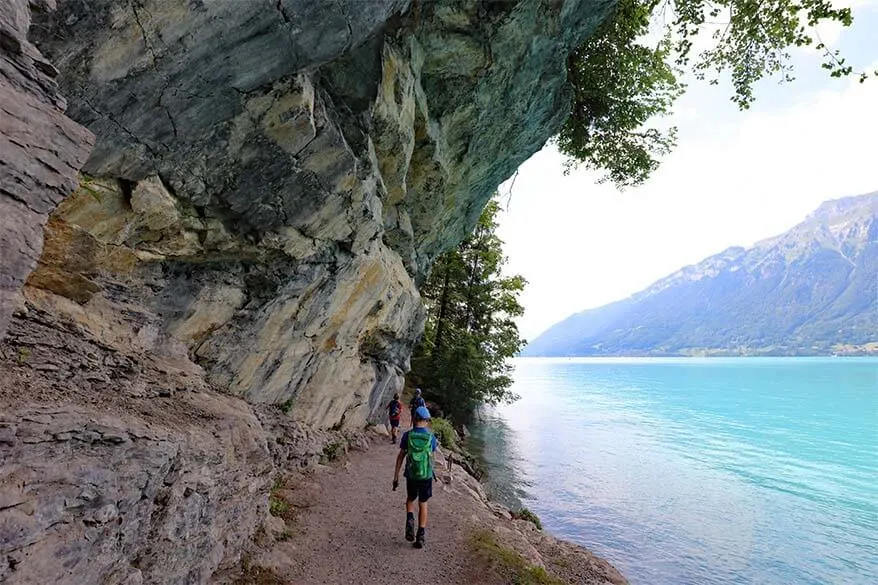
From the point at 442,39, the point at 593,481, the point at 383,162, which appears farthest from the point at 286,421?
the point at 593,481

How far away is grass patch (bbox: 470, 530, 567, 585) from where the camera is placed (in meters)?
8.50

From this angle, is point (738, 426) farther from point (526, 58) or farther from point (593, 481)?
point (526, 58)

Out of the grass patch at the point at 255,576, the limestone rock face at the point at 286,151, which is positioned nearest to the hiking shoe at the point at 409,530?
the grass patch at the point at 255,576

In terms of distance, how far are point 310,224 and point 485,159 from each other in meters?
9.32

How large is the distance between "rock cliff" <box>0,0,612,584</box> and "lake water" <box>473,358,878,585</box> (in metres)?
13.6

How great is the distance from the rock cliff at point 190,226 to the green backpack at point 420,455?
8.81 feet

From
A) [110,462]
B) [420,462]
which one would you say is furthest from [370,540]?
[110,462]

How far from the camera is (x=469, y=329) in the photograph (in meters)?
35.8

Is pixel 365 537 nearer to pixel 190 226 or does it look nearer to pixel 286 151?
pixel 190 226

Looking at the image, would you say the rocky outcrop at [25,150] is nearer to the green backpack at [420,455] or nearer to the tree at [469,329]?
the green backpack at [420,455]

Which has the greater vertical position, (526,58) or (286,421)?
(526,58)

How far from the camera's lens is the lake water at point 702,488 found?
17.0 m

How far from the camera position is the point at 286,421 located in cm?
1281

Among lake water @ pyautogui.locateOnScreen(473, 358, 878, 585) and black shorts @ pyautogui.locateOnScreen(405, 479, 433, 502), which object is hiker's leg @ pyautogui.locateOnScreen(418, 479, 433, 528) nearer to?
black shorts @ pyautogui.locateOnScreen(405, 479, 433, 502)
